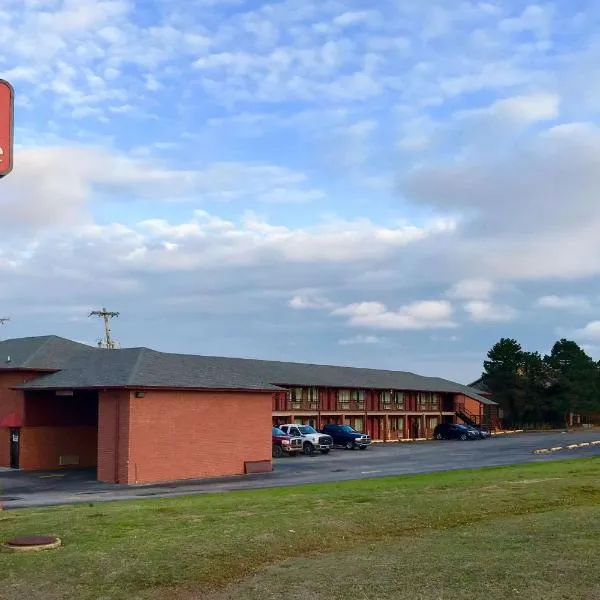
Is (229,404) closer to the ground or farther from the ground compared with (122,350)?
closer to the ground

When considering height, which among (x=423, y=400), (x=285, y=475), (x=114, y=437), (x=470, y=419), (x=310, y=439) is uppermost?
(x=423, y=400)

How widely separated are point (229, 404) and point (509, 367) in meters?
60.5

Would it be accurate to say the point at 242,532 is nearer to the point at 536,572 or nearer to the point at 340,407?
the point at 536,572

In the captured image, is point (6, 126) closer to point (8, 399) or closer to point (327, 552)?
point (327, 552)

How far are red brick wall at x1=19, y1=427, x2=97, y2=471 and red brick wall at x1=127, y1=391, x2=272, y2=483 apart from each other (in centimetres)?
829

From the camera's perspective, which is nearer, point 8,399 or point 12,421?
point 12,421

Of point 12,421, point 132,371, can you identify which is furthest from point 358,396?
point 132,371

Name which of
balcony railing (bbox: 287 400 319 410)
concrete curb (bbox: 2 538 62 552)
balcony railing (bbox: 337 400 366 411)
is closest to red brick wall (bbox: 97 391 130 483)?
concrete curb (bbox: 2 538 62 552)

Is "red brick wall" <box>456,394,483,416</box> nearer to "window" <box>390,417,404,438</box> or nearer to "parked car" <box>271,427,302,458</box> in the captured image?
"window" <box>390,417,404,438</box>

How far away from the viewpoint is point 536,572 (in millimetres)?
9562

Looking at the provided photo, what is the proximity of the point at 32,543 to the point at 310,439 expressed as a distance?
36105mm

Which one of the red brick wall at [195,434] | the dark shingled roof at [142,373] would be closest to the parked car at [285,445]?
the dark shingled roof at [142,373]

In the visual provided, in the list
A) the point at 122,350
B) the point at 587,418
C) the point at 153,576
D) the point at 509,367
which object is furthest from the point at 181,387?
the point at 587,418

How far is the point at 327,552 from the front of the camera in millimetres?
11719
